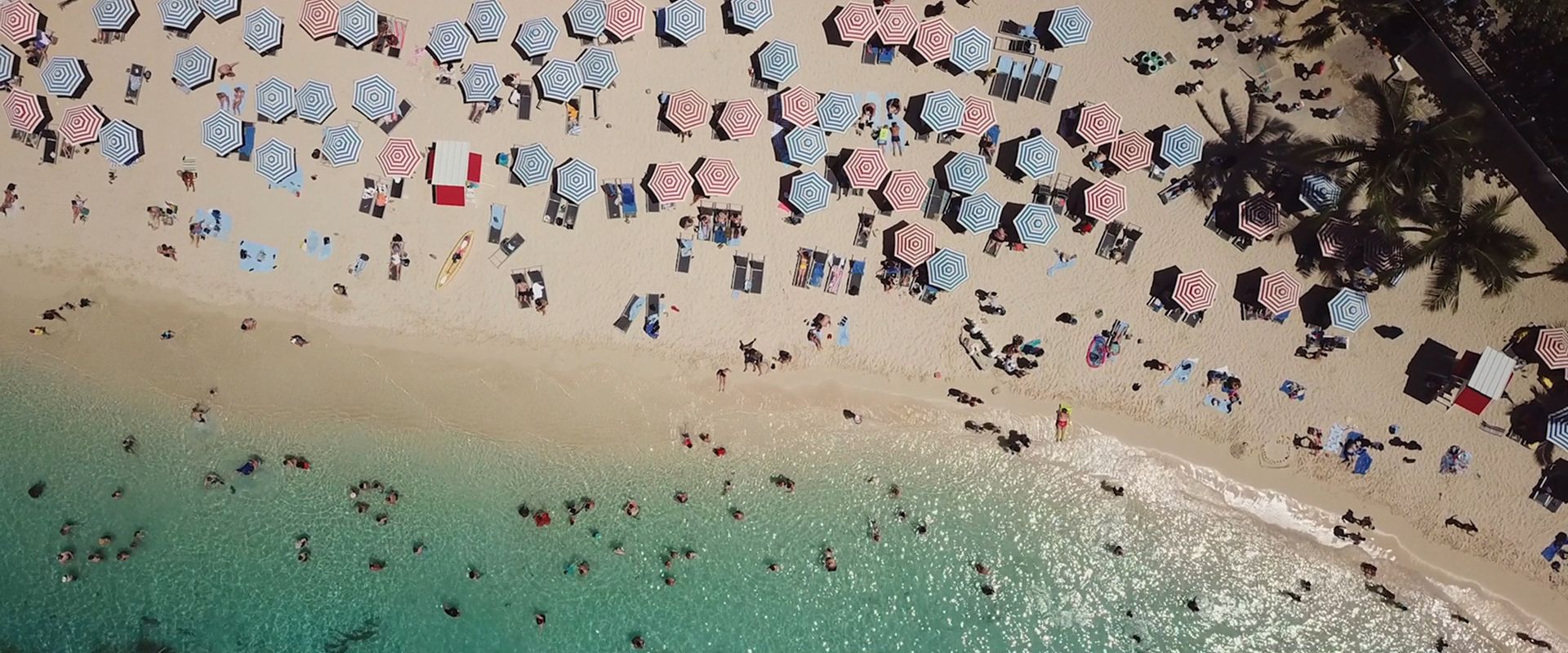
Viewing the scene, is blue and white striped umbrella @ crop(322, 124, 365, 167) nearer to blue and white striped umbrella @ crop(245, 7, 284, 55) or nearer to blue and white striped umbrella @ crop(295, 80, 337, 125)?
blue and white striped umbrella @ crop(295, 80, 337, 125)

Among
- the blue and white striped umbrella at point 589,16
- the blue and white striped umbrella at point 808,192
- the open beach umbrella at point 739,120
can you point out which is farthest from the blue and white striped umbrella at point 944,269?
the blue and white striped umbrella at point 589,16

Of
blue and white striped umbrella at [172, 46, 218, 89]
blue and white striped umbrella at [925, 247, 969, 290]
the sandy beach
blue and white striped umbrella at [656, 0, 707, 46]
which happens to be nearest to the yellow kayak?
the sandy beach

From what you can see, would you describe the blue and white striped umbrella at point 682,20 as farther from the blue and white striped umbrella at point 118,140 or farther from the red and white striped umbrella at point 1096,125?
the blue and white striped umbrella at point 118,140

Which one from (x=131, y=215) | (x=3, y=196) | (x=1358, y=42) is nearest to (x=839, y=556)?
(x=1358, y=42)

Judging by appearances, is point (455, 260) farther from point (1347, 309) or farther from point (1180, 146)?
point (1347, 309)

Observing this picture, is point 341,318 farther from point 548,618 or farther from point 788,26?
point 788,26
